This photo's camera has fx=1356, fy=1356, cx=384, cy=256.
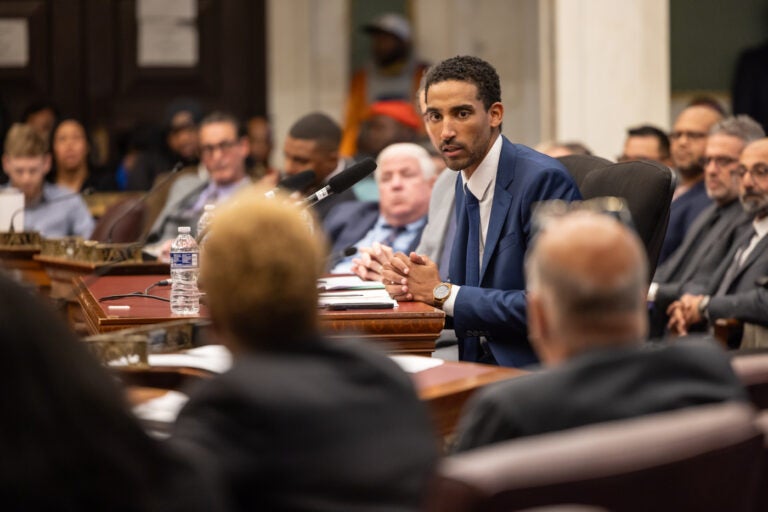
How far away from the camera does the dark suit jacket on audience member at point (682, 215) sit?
20.9 ft

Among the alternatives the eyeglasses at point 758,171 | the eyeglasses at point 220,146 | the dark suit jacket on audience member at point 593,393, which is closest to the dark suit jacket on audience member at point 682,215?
the eyeglasses at point 758,171

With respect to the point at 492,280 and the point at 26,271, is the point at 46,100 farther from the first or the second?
the point at 492,280

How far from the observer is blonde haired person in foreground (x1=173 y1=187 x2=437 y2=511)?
177 cm

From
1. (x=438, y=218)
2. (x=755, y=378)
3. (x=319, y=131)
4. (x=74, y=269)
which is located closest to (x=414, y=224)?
(x=438, y=218)

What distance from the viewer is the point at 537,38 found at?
1064cm

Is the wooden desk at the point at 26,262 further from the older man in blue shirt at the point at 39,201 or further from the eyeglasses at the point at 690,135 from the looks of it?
the eyeglasses at the point at 690,135

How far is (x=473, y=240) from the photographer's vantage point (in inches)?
155

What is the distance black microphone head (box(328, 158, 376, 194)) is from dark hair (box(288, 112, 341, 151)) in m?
2.63

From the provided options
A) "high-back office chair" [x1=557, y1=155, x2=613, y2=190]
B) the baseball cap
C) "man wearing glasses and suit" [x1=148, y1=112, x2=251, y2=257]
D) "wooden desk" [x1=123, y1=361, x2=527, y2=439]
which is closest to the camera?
"wooden desk" [x1=123, y1=361, x2=527, y2=439]

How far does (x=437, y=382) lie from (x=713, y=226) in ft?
11.7

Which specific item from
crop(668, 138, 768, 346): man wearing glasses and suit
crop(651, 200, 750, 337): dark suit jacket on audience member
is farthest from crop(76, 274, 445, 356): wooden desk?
crop(651, 200, 750, 337): dark suit jacket on audience member

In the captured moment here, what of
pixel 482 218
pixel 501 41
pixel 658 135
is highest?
pixel 501 41

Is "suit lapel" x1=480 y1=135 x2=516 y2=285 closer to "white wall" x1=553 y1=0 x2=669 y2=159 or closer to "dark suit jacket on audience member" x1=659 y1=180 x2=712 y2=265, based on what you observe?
"dark suit jacket on audience member" x1=659 y1=180 x2=712 y2=265

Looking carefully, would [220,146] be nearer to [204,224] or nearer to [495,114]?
[204,224]
